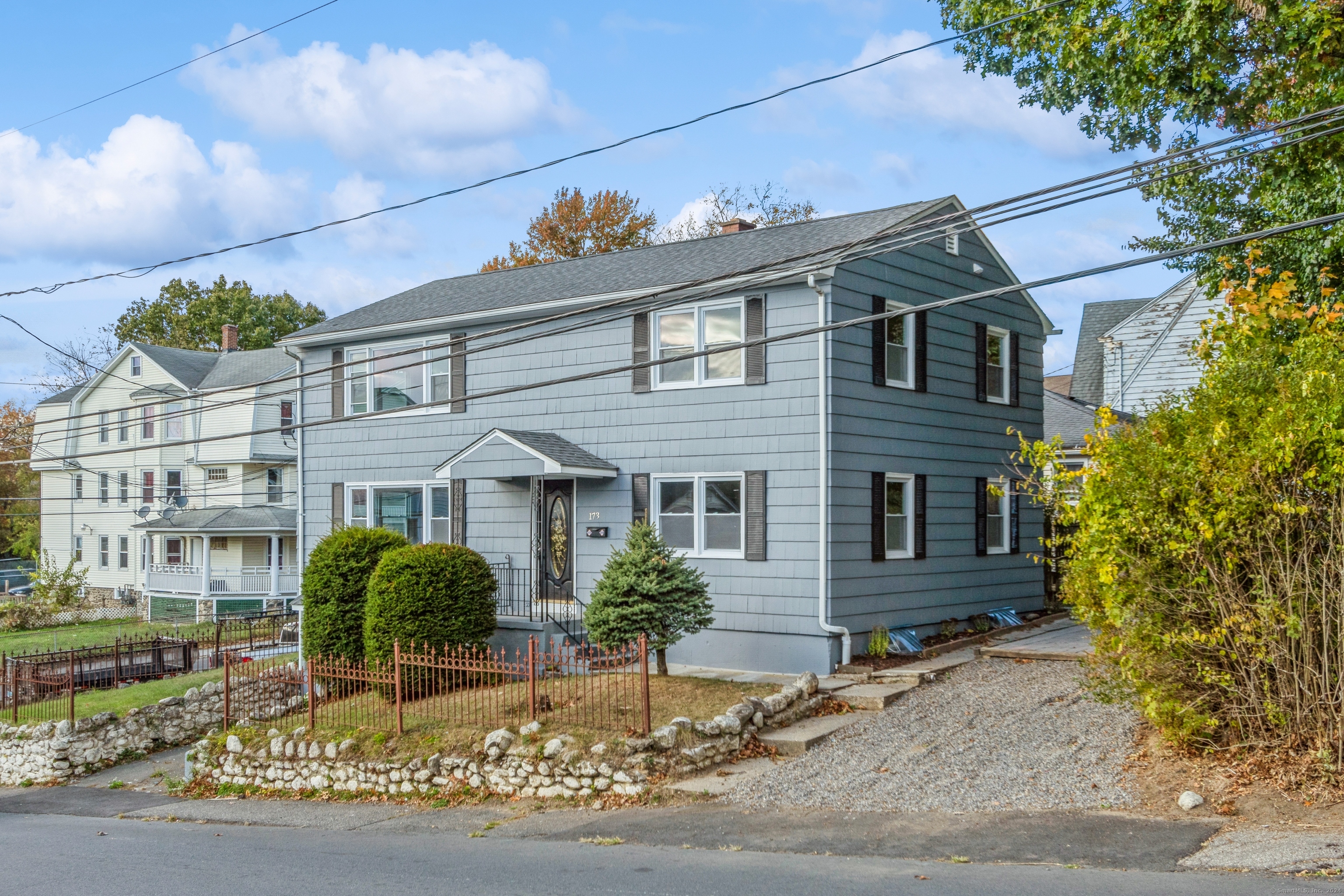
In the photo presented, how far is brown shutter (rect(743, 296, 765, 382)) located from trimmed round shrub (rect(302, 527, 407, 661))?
5.72 meters

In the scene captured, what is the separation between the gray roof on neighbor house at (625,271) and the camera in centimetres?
1712

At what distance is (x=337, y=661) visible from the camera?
15461 mm

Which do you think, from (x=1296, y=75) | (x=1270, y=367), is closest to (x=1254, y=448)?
(x=1270, y=367)

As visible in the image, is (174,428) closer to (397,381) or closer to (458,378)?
(397,381)

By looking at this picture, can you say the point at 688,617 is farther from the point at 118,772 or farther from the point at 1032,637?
the point at 118,772

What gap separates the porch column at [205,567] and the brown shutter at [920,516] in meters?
26.3

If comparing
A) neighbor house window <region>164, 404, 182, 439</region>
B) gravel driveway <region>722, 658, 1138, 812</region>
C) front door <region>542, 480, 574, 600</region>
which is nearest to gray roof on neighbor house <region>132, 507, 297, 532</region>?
neighbor house window <region>164, 404, 182, 439</region>

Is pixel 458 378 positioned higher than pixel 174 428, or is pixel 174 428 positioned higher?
pixel 174 428

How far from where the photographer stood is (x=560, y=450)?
1719 centimetres

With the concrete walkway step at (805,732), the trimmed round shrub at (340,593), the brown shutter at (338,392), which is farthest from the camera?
the brown shutter at (338,392)

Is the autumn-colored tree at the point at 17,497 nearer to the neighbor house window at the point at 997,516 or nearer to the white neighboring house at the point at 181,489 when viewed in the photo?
the white neighboring house at the point at 181,489

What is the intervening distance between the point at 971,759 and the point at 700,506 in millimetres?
6423

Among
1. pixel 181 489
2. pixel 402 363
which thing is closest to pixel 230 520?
pixel 181 489

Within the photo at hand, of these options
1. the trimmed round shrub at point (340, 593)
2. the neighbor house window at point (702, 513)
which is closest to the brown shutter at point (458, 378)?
the trimmed round shrub at point (340, 593)
